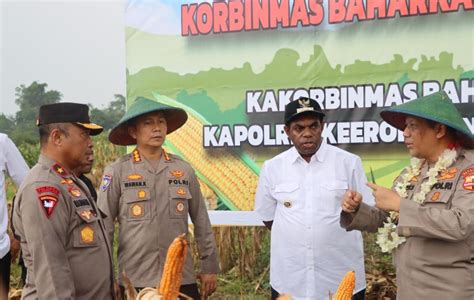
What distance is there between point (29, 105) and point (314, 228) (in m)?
6.08

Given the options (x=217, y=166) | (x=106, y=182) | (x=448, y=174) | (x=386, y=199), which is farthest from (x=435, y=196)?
(x=217, y=166)

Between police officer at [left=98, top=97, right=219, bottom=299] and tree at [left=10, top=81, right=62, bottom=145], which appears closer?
police officer at [left=98, top=97, right=219, bottom=299]

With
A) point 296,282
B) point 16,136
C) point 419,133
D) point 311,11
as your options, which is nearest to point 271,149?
point 311,11

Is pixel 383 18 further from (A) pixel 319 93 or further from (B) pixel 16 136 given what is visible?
(B) pixel 16 136

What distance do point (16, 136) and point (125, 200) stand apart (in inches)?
231

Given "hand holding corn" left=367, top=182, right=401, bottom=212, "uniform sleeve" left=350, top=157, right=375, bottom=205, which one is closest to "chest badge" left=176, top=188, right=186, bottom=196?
"uniform sleeve" left=350, top=157, right=375, bottom=205

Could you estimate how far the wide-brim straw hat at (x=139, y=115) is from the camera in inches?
165

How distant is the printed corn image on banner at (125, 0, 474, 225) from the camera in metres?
5.06

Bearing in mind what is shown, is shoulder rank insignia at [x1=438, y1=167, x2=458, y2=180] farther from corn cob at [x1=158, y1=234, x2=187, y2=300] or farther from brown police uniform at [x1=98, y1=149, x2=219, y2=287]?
brown police uniform at [x1=98, y1=149, x2=219, y2=287]

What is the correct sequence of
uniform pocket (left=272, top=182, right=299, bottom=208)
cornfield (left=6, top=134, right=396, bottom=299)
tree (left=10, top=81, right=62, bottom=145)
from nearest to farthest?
uniform pocket (left=272, top=182, right=299, bottom=208)
cornfield (left=6, top=134, right=396, bottom=299)
tree (left=10, top=81, right=62, bottom=145)

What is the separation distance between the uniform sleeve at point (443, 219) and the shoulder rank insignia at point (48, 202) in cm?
163

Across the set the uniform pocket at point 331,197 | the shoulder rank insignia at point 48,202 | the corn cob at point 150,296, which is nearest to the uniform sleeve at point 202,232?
the uniform pocket at point 331,197

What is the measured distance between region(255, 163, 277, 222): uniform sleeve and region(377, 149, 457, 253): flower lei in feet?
3.67

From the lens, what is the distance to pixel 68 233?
316 centimetres
